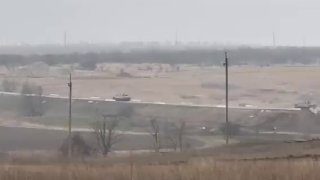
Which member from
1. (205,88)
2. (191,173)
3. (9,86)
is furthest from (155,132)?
(9,86)

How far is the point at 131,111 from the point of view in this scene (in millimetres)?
54438

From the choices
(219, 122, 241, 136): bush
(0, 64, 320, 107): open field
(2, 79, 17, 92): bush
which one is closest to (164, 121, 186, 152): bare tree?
(219, 122, 241, 136): bush

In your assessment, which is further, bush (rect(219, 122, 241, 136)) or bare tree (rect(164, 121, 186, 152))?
bush (rect(219, 122, 241, 136))

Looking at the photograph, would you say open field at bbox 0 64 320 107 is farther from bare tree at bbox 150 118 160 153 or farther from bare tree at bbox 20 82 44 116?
bare tree at bbox 150 118 160 153

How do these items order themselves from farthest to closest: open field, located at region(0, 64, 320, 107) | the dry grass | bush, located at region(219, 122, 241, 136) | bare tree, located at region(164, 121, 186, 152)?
open field, located at region(0, 64, 320, 107) → bush, located at region(219, 122, 241, 136) → bare tree, located at region(164, 121, 186, 152) → the dry grass

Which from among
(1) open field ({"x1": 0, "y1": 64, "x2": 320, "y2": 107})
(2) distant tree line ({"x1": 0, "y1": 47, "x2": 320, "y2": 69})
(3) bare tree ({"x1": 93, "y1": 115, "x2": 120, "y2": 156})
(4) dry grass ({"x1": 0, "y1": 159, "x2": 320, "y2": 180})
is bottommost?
(3) bare tree ({"x1": 93, "y1": 115, "x2": 120, "y2": 156})

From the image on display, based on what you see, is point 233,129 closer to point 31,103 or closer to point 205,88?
point 31,103

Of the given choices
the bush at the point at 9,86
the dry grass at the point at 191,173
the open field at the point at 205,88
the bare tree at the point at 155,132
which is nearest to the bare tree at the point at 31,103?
the open field at the point at 205,88

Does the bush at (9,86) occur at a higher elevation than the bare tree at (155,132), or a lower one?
higher

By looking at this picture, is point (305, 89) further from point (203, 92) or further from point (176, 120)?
point (176, 120)

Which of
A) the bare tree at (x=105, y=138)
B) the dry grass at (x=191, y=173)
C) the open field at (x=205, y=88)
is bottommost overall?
the bare tree at (x=105, y=138)

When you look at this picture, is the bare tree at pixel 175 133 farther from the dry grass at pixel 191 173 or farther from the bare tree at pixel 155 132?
the dry grass at pixel 191 173

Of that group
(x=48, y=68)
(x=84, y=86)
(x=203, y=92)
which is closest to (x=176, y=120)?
(x=203, y=92)

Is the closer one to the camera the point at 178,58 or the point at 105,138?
the point at 105,138
